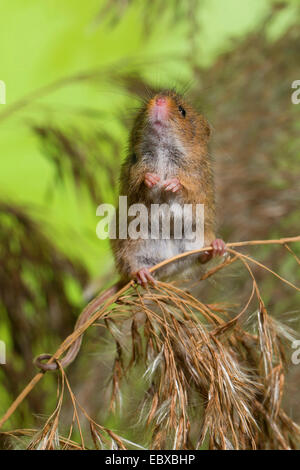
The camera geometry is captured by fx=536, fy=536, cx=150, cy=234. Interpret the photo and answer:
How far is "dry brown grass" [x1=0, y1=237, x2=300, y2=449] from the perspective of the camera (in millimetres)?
890

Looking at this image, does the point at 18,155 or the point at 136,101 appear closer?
the point at 136,101

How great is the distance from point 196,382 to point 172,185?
0.37 m

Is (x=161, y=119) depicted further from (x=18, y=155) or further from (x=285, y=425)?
(x=18, y=155)

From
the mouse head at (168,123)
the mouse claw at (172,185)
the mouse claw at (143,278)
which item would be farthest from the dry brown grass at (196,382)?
the mouse head at (168,123)

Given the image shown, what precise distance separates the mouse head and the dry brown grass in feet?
1.05

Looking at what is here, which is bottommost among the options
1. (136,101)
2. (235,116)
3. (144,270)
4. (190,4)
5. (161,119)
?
(144,270)

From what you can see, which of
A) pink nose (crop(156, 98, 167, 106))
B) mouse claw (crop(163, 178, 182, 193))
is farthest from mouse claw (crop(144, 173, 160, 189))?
pink nose (crop(156, 98, 167, 106))

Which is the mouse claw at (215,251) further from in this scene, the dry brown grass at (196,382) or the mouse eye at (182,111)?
the mouse eye at (182,111)

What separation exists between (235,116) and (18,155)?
1494 millimetres

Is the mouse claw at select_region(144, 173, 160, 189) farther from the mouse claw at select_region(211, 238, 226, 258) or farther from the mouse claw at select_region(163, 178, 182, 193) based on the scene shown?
the mouse claw at select_region(211, 238, 226, 258)

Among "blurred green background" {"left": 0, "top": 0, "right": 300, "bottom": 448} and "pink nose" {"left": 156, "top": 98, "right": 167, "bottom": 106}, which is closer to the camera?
"pink nose" {"left": 156, "top": 98, "right": 167, "bottom": 106}

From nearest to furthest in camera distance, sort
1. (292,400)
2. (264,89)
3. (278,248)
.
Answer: (292,400)
(278,248)
(264,89)

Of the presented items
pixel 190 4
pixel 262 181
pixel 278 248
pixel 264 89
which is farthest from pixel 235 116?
pixel 278 248
